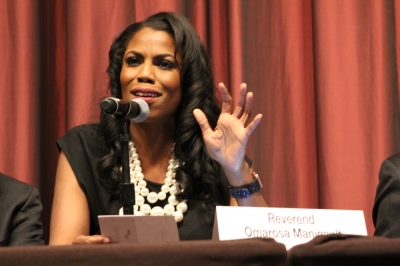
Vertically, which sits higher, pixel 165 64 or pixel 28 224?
pixel 165 64

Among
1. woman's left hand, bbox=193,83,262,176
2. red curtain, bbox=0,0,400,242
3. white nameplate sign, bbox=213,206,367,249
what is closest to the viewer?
white nameplate sign, bbox=213,206,367,249

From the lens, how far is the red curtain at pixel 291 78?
2.24 meters

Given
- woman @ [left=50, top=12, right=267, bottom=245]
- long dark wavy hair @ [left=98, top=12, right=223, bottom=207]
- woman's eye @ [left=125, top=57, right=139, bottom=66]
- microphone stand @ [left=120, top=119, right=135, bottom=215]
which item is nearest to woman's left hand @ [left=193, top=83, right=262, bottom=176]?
woman @ [left=50, top=12, right=267, bottom=245]

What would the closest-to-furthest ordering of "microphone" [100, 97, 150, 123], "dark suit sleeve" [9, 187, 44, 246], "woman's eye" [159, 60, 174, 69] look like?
"microphone" [100, 97, 150, 123], "dark suit sleeve" [9, 187, 44, 246], "woman's eye" [159, 60, 174, 69]

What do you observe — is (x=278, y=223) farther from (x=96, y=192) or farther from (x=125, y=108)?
(x=96, y=192)

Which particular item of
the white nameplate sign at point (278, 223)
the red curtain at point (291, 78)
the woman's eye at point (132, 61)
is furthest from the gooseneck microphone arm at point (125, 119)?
the red curtain at point (291, 78)

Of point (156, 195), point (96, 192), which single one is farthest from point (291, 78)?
point (96, 192)

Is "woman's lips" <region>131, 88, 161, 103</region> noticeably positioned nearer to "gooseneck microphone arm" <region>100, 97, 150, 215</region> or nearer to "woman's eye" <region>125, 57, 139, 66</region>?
"woman's eye" <region>125, 57, 139, 66</region>

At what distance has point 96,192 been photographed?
6.44 feet

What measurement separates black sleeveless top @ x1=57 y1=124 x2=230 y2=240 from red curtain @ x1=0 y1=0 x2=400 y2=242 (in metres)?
0.22

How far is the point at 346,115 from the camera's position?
7.60ft

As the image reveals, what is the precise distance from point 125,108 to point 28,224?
44 centimetres

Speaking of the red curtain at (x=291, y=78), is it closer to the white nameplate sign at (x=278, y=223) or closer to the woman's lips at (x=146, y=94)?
the woman's lips at (x=146, y=94)

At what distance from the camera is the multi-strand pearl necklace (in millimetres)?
1896
